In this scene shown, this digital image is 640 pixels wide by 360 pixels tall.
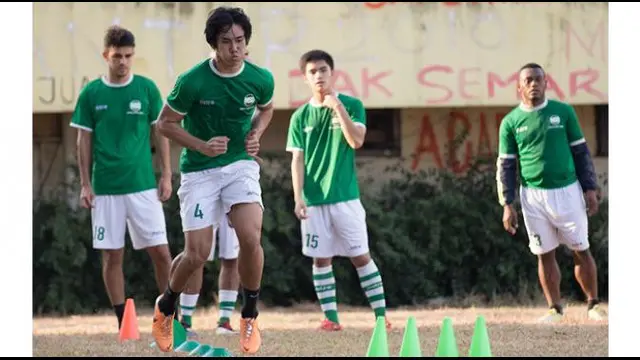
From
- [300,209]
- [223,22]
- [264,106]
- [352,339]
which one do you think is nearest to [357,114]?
[300,209]

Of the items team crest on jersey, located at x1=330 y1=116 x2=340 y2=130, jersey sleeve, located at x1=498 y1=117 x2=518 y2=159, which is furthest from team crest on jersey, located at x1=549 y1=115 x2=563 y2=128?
team crest on jersey, located at x1=330 y1=116 x2=340 y2=130

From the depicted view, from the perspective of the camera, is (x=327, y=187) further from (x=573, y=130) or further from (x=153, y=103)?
(x=573, y=130)

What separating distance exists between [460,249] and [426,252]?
1.38 feet

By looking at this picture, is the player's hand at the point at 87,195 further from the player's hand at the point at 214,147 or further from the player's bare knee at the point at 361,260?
the player's hand at the point at 214,147

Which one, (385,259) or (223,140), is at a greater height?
(223,140)

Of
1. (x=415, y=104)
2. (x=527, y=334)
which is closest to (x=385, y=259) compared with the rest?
(x=415, y=104)

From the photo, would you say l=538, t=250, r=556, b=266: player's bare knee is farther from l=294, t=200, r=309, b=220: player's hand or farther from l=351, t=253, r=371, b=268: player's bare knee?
l=294, t=200, r=309, b=220: player's hand

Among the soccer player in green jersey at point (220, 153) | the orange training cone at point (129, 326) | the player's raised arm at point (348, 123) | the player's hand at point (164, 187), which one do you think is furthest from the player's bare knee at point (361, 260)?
the soccer player in green jersey at point (220, 153)

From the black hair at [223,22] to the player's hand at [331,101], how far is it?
8.07 ft

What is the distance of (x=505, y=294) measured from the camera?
57.6ft

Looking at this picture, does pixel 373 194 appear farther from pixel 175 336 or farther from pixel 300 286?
pixel 175 336

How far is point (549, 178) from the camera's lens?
12609 millimetres

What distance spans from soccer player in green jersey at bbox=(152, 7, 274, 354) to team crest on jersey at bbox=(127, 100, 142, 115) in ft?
6.00

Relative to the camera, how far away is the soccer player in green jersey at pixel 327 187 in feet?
40.2
